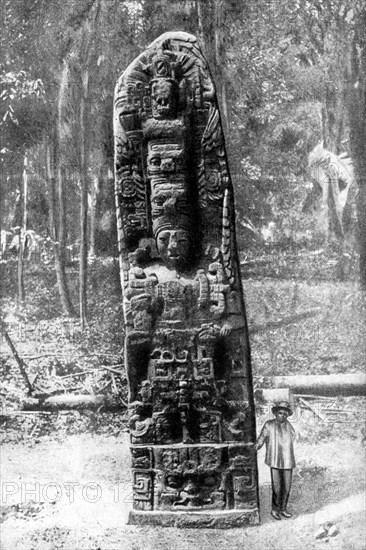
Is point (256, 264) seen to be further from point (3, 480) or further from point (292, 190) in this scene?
point (3, 480)

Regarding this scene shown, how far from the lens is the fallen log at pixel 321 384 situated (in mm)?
6723

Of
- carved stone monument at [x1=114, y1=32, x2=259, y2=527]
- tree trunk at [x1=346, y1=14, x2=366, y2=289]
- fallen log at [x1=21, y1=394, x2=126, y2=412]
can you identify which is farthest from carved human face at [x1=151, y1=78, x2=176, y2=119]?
fallen log at [x1=21, y1=394, x2=126, y2=412]

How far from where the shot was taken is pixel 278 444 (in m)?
6.56

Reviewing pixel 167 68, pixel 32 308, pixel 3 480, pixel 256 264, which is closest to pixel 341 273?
pixel 256 264

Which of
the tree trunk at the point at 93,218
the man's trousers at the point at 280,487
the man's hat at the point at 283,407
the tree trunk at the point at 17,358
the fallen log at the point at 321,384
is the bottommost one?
the man's trousers at the point at 280,487

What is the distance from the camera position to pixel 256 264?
22.2 ft

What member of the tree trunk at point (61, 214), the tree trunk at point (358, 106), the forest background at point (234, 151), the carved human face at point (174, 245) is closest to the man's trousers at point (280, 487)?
the forest background at point (234, 151)

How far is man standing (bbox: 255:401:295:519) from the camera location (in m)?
6.52

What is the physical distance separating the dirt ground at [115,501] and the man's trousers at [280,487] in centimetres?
8

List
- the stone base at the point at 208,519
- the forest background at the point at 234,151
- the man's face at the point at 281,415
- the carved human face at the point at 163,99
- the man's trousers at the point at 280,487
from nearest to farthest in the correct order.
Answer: the carved human face at the point at 163,99 < the stone base at the point at 208,519 < the man's trousers at the point at 280,487 < the man's face at the point at 281,415 < the forest background at the point at 234,151

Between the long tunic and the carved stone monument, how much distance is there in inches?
6.5

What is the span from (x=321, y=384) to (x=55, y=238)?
2572mm

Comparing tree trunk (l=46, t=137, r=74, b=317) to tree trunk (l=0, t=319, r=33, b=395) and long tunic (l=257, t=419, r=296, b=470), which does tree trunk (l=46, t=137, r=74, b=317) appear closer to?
tree trunk (l=0, t=319, r=33, b=395)

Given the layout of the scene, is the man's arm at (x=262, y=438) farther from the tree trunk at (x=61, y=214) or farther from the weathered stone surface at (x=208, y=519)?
the tree trunk at (x=61, y=214)
